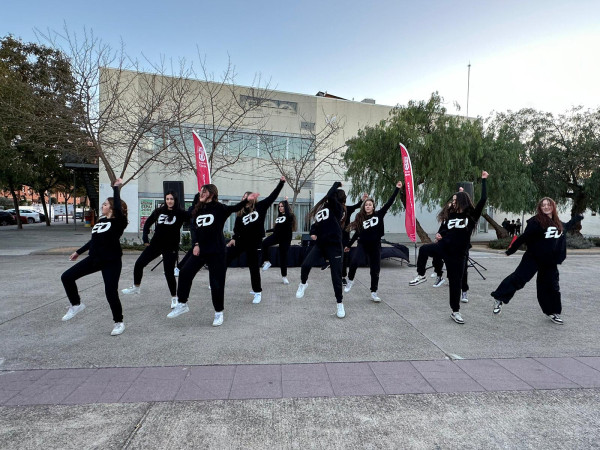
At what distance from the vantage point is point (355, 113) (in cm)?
2686

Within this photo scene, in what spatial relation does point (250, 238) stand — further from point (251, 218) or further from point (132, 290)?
point (132, 290)

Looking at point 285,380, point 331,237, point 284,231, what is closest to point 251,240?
point 331,237

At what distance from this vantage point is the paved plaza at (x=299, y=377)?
2561mm

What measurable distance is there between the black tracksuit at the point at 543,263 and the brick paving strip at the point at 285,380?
65.6 inches

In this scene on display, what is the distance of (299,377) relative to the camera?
344 centimetres

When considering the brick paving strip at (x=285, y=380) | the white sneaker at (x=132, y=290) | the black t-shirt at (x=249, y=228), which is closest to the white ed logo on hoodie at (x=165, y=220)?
the black t-shirt at (x=249, y=228)

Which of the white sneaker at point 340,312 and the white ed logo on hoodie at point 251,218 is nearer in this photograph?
the white sneaker at point 340,312

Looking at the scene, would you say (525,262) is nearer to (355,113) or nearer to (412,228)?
(412,228)

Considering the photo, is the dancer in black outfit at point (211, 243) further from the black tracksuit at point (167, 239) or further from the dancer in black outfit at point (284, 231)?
the dancer in black outfit at point (284, 231)

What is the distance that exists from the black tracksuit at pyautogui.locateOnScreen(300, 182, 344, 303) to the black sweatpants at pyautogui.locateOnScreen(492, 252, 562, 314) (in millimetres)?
2482

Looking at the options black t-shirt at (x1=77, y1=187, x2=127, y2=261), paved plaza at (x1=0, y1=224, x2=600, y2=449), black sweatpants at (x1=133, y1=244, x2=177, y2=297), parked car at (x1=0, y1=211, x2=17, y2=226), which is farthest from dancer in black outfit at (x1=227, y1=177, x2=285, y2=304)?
parked car at (x1=0, y1=211, x2=17, y2=226)

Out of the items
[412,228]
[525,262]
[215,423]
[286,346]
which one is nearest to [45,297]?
[286,346]

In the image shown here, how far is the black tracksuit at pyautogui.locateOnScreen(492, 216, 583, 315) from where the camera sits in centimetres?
524

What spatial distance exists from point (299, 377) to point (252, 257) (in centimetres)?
310
